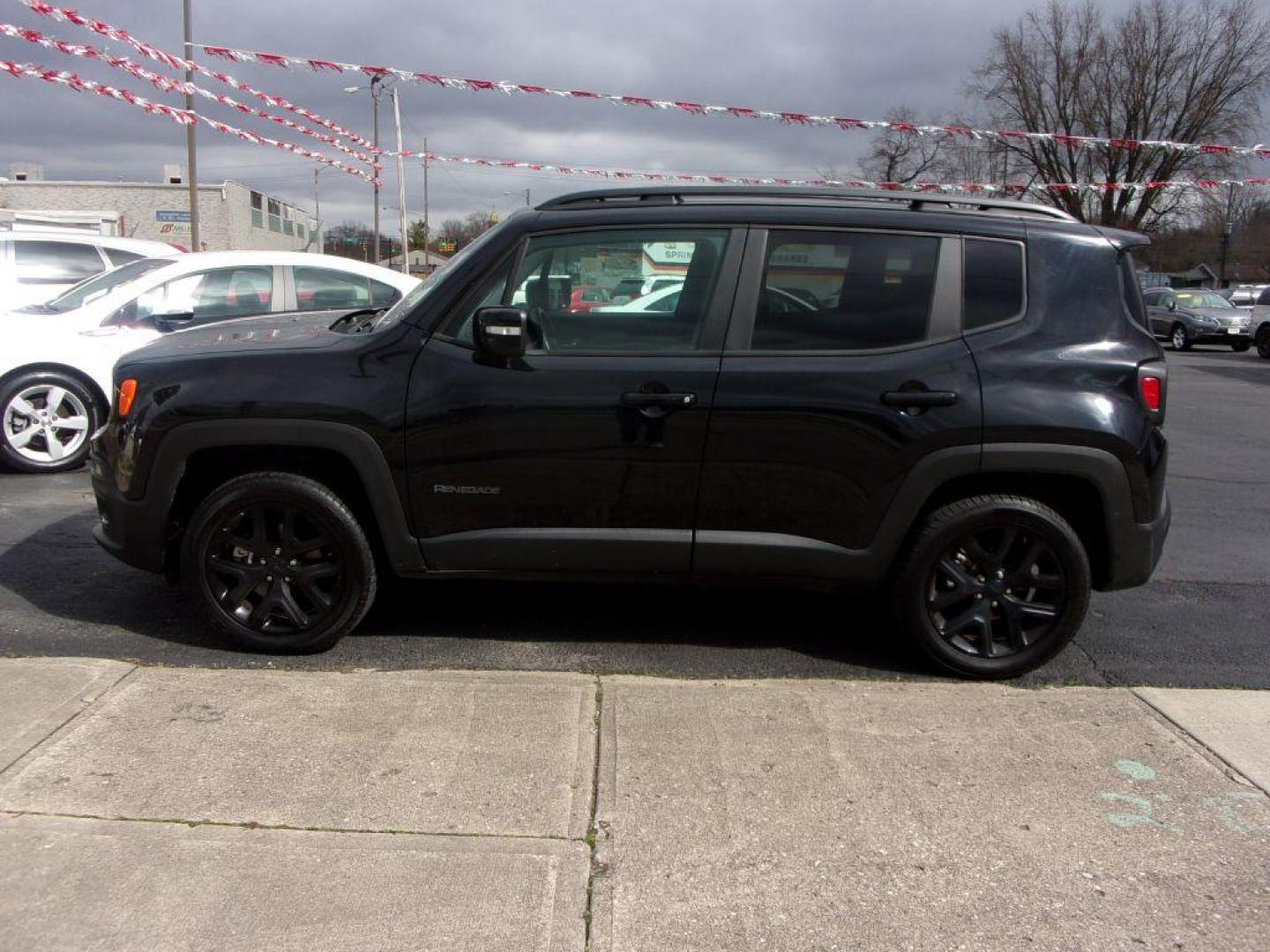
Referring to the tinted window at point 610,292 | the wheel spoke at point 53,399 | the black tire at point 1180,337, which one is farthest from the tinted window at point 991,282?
the black tire at point 1180,337

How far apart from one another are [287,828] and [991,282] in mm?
3106

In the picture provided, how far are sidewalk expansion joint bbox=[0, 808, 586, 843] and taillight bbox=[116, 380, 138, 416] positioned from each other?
172 centimetres

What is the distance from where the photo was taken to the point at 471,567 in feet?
13.7

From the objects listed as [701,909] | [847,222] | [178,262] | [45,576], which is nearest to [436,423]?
[847,222]

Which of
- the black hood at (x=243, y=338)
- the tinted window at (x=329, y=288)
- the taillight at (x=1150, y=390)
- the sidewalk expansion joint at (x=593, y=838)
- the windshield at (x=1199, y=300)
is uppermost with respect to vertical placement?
the windshield at (x=1199, y=300)

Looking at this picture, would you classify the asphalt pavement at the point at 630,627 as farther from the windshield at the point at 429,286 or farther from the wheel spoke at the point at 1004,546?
the windshield at the point at 429,286

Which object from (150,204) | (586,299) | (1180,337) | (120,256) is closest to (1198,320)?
(1180,337)

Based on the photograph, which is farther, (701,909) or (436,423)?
(436,423)

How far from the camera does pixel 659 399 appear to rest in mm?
3955

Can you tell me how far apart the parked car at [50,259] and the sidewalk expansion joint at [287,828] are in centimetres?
878

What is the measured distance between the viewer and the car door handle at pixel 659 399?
3959 mm

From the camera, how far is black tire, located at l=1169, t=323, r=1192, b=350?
2836 centimetres

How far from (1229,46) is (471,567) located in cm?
5348

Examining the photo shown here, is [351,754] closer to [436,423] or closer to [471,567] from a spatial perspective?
[471,567]
